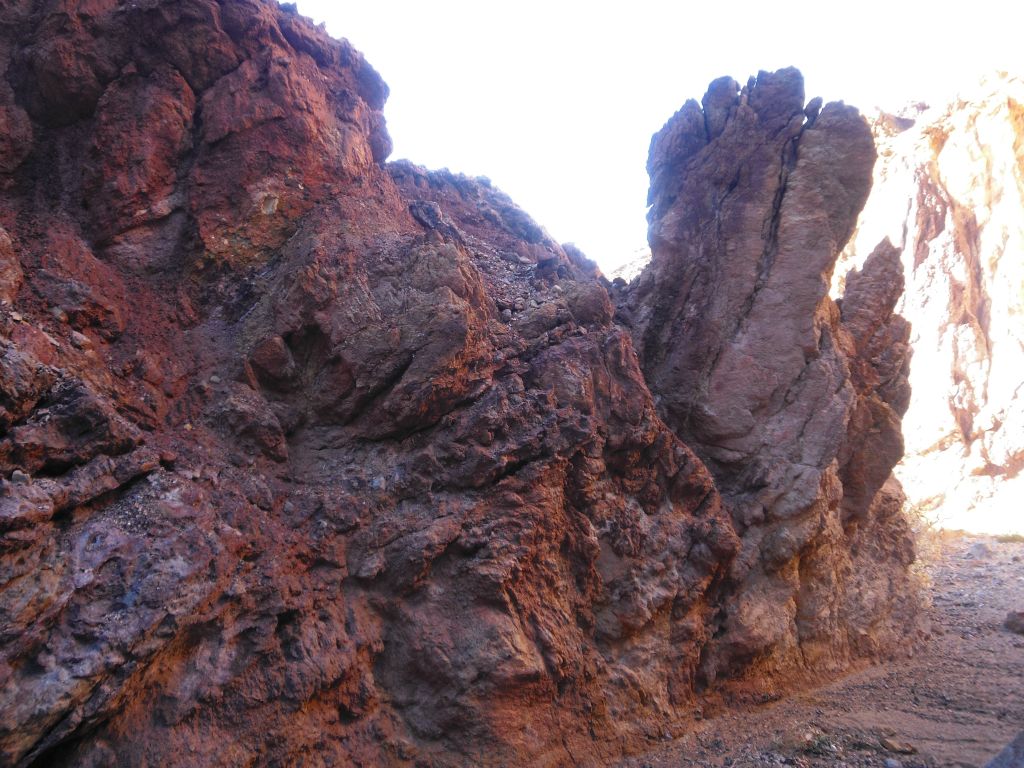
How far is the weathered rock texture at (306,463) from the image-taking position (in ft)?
17.5

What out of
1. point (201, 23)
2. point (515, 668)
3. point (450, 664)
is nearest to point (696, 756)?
point (515, 668)

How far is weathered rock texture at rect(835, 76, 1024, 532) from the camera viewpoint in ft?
88.7

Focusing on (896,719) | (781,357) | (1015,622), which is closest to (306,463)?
(781,357)

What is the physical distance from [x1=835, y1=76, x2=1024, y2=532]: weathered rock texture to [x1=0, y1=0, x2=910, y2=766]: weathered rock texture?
21.0 m

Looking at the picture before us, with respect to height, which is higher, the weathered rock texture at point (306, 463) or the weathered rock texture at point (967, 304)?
the weathered rock texture at point (967, 304)

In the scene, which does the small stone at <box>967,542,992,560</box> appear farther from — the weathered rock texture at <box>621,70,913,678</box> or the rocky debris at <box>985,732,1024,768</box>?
the rocky debris at <box>985,732,1024,768</box>

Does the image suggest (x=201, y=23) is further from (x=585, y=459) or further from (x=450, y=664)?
(x=450, y=664)

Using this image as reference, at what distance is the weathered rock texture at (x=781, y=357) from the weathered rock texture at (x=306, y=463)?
0.10 metres

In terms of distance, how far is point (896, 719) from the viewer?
8.29 metres

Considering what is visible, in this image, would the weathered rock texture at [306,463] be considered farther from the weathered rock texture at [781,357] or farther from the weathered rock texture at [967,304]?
the weathered rock texture at [967,304]

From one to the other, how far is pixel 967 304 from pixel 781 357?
82.3 feet

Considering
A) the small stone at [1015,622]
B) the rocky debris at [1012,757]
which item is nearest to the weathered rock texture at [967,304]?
the small stone at [1015,622]

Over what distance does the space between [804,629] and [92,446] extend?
28.9 ft

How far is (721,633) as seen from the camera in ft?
28.2
